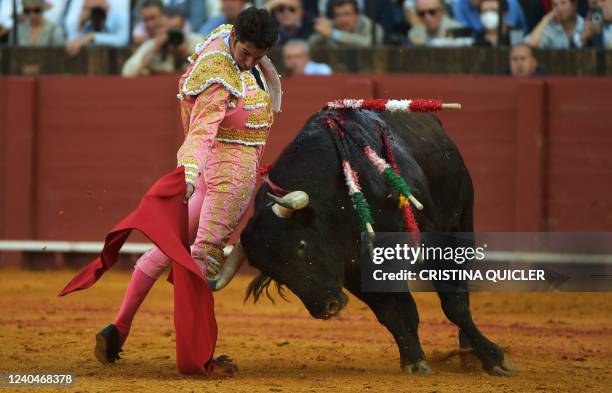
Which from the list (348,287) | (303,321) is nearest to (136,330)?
(303,321)

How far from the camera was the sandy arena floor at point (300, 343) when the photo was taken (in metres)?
4.03

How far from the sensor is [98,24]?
8.23 metres

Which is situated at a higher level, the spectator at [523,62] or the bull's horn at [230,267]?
the spectator at [523,62]

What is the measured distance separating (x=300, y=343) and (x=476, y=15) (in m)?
3.02

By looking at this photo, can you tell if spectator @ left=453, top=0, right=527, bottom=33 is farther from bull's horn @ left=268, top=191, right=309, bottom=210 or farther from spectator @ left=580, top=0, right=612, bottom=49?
bull's horn @ left=268, top=191, right=309, bottom=210

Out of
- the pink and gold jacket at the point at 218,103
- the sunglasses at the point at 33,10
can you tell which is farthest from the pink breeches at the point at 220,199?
the sunglasses at the point at 33,10

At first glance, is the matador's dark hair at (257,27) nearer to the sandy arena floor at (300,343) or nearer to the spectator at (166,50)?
the sandy arena floor at (300,343)

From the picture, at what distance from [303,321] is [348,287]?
5.68 ft

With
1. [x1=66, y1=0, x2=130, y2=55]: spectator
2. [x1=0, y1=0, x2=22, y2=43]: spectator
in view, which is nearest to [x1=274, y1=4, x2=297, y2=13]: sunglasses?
[x1=66, y1=0, x2=130, y2=55]: spectator

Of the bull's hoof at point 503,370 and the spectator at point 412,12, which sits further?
the spectator at point 412,12

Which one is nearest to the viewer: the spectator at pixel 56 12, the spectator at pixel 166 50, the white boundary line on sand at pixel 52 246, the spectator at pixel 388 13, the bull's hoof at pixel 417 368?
the bull's hoof at pixel 417 368

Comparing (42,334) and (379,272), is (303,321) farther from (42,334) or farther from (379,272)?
(379,272)

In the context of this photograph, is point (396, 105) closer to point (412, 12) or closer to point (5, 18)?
point (412, 12)

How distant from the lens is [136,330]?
5.57 metres
